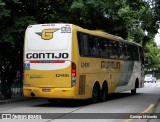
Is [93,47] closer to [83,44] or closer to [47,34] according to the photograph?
[83,44]

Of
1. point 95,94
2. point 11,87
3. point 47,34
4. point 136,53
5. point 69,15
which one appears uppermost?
point 69,15

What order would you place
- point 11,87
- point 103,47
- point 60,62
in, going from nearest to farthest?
point 60,62
point 103,47
point 11,87

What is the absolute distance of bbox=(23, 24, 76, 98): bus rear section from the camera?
58.0ft

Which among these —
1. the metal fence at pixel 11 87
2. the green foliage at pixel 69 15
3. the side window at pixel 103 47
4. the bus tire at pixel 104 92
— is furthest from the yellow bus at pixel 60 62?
the metal fence at pixel 11 87

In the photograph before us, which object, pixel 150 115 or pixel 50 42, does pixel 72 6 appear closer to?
pixel 50 42

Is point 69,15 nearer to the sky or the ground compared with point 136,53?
nearer to the sky

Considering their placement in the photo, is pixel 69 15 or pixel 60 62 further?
pixel 69 15

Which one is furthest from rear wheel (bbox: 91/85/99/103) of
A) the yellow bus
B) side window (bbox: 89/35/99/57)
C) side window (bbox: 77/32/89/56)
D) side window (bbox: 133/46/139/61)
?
side window (bbox: 133/46/139/61)

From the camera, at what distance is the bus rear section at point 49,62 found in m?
17.7

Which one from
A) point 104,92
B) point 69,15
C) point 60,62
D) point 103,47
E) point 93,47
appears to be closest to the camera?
point 60,62

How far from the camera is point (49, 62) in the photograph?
1794 centimetres

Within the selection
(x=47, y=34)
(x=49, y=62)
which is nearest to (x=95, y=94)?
(x=49, y=62)

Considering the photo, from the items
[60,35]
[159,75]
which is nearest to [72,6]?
[60,35]

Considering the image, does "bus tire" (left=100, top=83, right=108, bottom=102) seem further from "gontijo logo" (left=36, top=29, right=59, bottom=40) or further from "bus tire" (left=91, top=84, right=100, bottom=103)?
"gontijo logo" (left=36, top=29, right=59, bottom=40)
